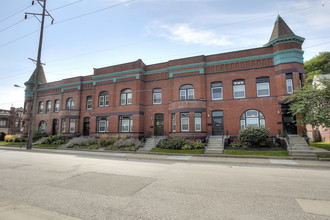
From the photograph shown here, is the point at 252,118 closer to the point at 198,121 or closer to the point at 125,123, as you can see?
the point at 198,121

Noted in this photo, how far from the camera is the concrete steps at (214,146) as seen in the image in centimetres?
1623

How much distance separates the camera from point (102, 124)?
82.3 feet

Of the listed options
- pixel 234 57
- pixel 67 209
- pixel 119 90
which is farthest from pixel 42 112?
pixel 67 209

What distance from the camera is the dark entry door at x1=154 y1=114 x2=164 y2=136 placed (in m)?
22.8

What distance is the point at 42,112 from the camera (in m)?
32.4

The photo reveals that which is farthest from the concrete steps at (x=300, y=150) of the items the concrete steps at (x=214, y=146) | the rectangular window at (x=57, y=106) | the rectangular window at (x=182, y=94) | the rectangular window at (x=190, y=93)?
the rectangular window at (x=57, y=106)

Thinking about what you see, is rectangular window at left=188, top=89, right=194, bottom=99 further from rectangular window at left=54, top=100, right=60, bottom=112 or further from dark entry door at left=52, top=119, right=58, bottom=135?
dark entry door at left=52, top=119, right=58, bottom=135

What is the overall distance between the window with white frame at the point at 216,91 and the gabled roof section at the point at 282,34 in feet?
21.4

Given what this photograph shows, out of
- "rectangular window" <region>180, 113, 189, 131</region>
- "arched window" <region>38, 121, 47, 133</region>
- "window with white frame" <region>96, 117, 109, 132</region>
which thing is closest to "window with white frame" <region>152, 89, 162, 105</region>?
"rectangular window" <region>180, 113, 189, 131</region>

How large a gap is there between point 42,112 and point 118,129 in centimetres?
1778

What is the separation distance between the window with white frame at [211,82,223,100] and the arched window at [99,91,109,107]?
46.0 ft

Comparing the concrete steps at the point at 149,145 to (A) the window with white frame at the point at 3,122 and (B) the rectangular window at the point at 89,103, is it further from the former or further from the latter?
(A) the window with white frame at the point at 3,122

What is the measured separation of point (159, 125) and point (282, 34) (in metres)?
16.4

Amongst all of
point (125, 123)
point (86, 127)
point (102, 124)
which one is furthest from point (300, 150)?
point (86, 127)
